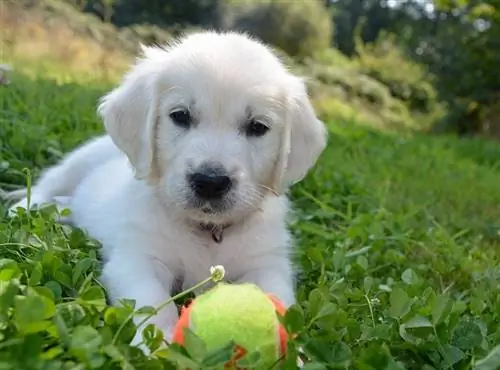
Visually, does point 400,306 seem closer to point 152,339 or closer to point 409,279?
point 409,279

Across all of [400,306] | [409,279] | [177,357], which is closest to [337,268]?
[409,279]

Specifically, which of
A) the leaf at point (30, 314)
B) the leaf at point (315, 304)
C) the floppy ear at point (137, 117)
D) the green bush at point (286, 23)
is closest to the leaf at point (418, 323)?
the leaf at point (315, 304)

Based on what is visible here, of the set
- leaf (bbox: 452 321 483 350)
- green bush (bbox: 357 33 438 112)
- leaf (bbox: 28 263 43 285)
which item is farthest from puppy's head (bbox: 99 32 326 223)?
green bush (bbox: 357 33 438 112)

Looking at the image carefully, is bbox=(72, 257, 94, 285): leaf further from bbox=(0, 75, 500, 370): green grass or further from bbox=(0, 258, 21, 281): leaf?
bbox=(0, 258, 21, 281): leaf

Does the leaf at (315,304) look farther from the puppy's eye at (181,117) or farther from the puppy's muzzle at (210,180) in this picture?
the puppy's eye at (181,117)

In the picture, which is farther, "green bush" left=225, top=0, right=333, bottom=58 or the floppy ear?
"green bush" left=225, top=0, right=333, bottom=58

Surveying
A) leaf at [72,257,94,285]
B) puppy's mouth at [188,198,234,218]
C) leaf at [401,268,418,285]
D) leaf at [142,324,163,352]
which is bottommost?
leaf at [72,257,94,285]

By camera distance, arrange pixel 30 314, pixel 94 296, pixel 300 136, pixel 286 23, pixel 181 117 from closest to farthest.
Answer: pixel 30 314
pixel 94 296
pixel 181 117
pixel 300 136
pixel 286 23

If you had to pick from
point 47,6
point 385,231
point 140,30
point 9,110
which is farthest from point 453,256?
point 140,30
